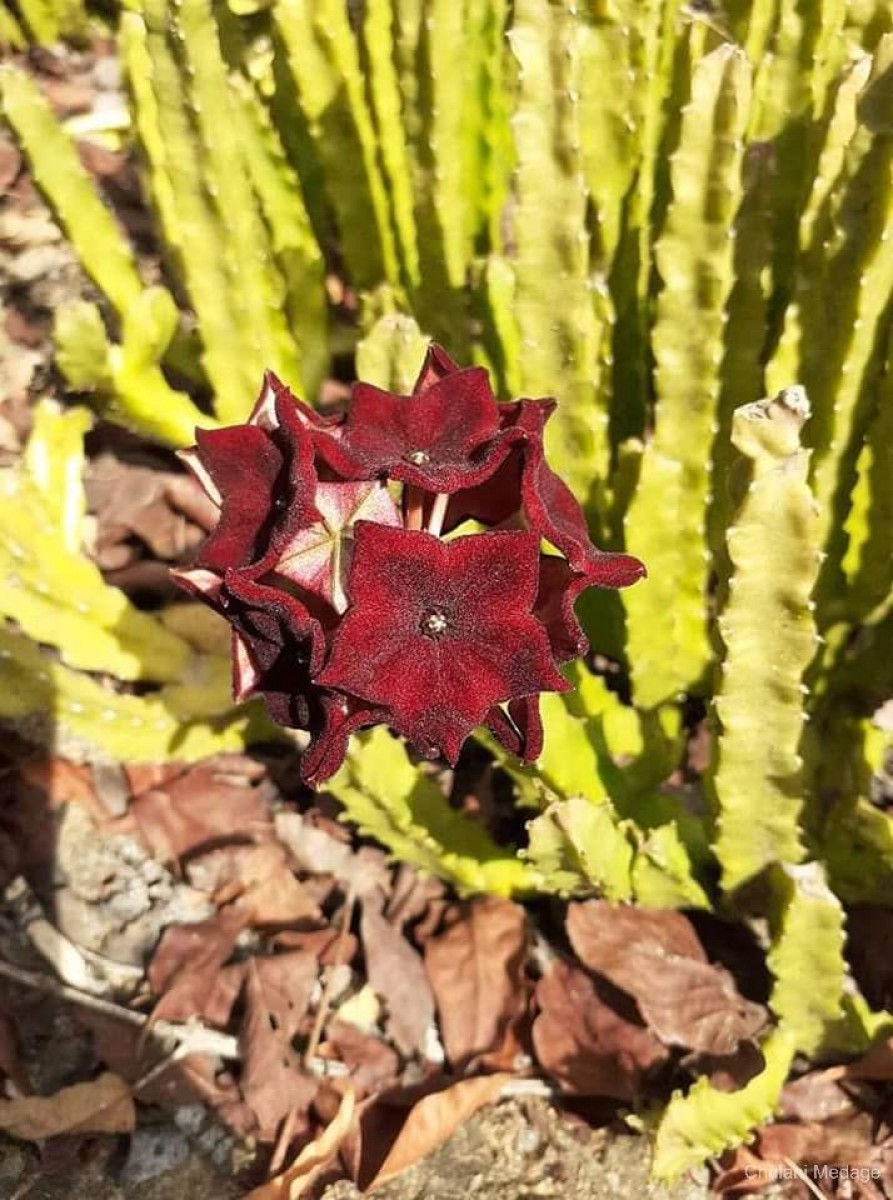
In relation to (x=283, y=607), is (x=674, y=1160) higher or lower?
lower

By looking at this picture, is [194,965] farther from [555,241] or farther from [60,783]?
[555,241]

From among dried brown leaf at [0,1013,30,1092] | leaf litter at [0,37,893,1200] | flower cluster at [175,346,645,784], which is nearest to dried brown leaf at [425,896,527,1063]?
leaf litter at [0,37,893,1200]

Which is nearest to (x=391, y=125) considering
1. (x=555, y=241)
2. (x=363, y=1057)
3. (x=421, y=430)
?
(x=555, y=241)

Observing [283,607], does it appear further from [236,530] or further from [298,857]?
[298,857]

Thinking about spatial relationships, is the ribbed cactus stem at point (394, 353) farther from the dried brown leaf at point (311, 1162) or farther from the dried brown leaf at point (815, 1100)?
the dried brown leaf at point (815, 1100)

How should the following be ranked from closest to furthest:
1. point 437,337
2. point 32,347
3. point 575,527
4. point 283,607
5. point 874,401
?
point 283,607 < point 575,527 < point 874,401 < point 437,337 < point 32,347

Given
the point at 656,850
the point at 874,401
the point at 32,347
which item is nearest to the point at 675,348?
the point at 874,401

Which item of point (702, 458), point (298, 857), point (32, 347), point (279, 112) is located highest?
→ point (279, 112)

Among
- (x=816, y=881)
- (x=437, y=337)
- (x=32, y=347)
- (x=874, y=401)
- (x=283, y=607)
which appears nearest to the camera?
(x=283, y=607)
